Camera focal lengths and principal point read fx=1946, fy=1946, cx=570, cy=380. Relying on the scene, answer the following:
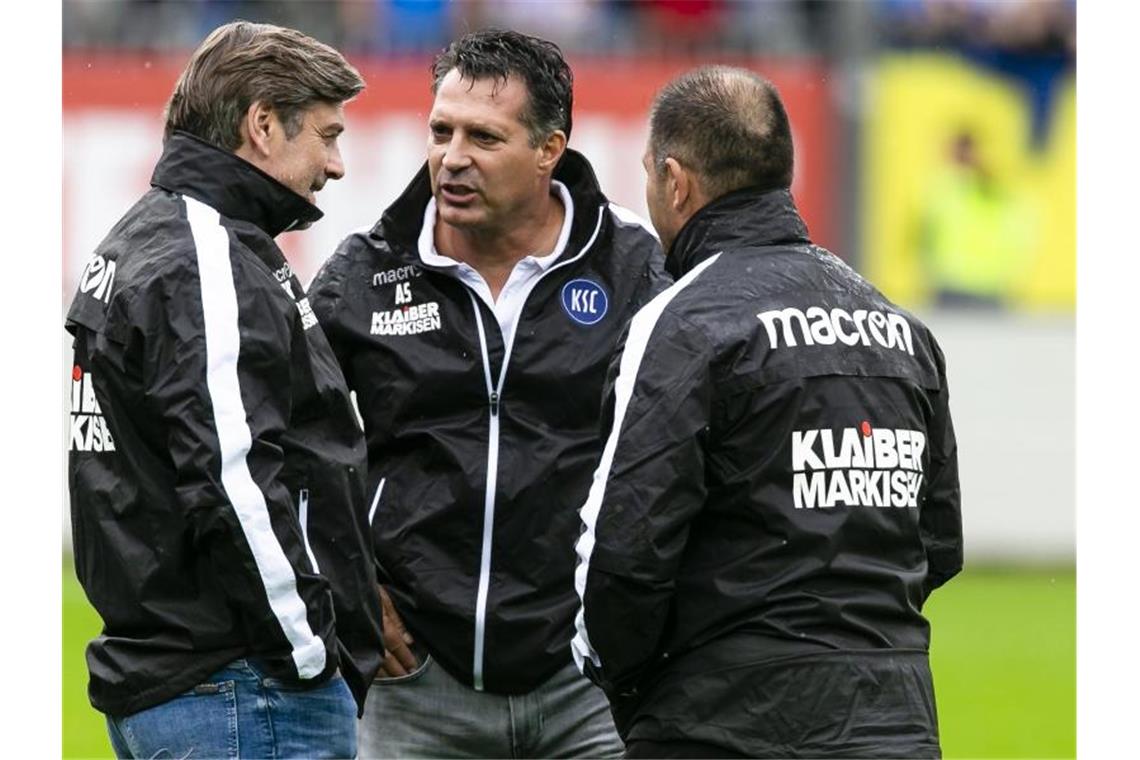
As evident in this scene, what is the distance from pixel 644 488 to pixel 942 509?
2.87 feet

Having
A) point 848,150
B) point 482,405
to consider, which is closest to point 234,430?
point 482,405

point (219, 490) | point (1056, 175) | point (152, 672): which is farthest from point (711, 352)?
point (1056, 175)

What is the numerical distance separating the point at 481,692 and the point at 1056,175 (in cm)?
1138

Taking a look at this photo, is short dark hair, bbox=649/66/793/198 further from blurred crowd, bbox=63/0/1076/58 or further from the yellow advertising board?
the yellow advertising board

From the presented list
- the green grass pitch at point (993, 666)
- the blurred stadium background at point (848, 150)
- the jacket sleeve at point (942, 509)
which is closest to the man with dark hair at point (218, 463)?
the jacket sleeve at point (942, 509)

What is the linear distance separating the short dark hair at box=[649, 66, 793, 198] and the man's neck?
2.82 feet

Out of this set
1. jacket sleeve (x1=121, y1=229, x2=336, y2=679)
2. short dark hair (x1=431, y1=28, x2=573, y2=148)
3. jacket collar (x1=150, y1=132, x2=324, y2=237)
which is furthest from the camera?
short dark hair (x1=431, y1=28, x2=573, y2=148)

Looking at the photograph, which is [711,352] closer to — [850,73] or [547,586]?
[547,586]

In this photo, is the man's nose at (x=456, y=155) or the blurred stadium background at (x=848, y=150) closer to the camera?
the man's nose at (x=456, y=155)

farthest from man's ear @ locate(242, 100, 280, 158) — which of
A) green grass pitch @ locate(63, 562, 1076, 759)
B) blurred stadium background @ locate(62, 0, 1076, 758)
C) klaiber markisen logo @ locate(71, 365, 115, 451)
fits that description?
blurred stadium background @ locate(62, 0, 1076, 758)

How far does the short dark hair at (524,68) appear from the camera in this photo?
4.65 m

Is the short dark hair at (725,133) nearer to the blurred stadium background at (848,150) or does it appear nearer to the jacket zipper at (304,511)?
the jacket zipper at (304,511)

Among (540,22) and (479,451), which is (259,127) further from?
(540,22)

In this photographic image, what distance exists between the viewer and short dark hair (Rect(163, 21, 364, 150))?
3.86 m
